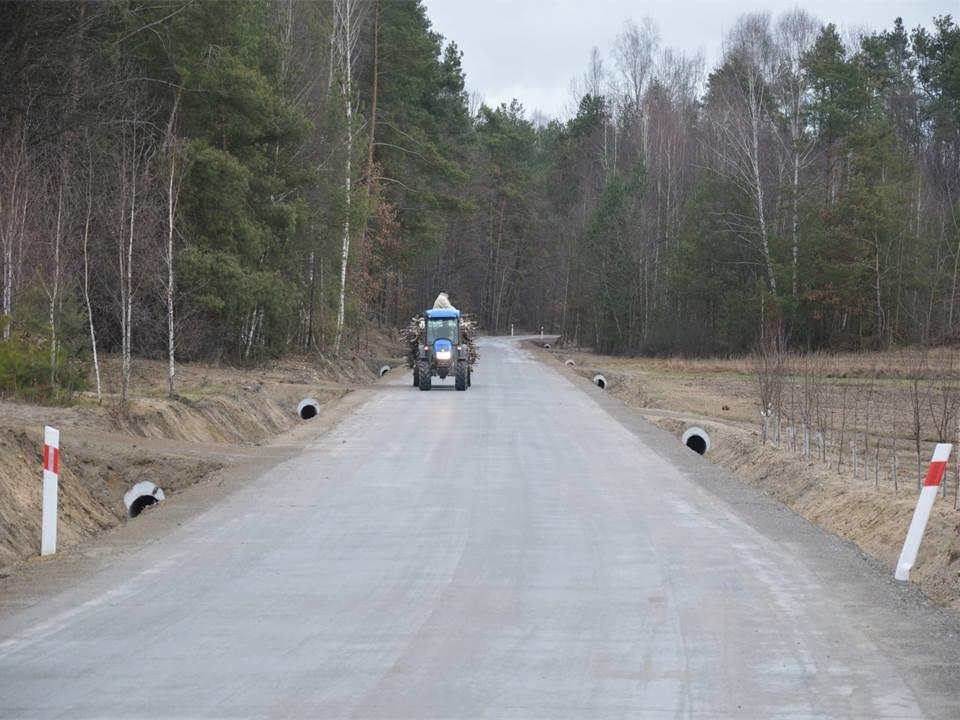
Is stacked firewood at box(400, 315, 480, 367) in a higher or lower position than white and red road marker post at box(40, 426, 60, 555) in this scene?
higher

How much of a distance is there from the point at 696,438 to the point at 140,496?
1366 centimetres

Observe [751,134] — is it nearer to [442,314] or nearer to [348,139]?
[348,139]

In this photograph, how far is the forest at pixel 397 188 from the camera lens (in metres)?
30.5

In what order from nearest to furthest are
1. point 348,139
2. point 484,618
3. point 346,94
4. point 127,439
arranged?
point 484,618
point 127,439
point 348,139
point 346,94

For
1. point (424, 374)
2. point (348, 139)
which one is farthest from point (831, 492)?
point (348, 139)

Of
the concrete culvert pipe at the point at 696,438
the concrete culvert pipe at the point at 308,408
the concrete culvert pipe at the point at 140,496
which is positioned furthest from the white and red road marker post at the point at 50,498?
the concrete culvert pipe at the point at 308,408

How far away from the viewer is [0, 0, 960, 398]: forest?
100 feet

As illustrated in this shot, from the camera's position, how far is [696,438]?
1124 inches

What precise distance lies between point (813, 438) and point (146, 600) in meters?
18.5

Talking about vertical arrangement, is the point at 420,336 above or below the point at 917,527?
above

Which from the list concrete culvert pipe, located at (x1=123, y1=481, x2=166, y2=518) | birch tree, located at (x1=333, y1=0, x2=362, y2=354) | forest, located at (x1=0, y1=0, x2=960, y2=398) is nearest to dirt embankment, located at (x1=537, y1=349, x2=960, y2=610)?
forest, located at (x1=0, y1=0, x2=960, y2=398)

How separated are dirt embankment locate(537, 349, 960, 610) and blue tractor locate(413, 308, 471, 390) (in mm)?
5565

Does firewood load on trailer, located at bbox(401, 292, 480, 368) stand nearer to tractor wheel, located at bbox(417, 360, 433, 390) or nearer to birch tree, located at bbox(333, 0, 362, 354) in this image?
tractor wheel, located at bbox(417, 360, 433, 390)

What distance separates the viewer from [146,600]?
10.2 m
